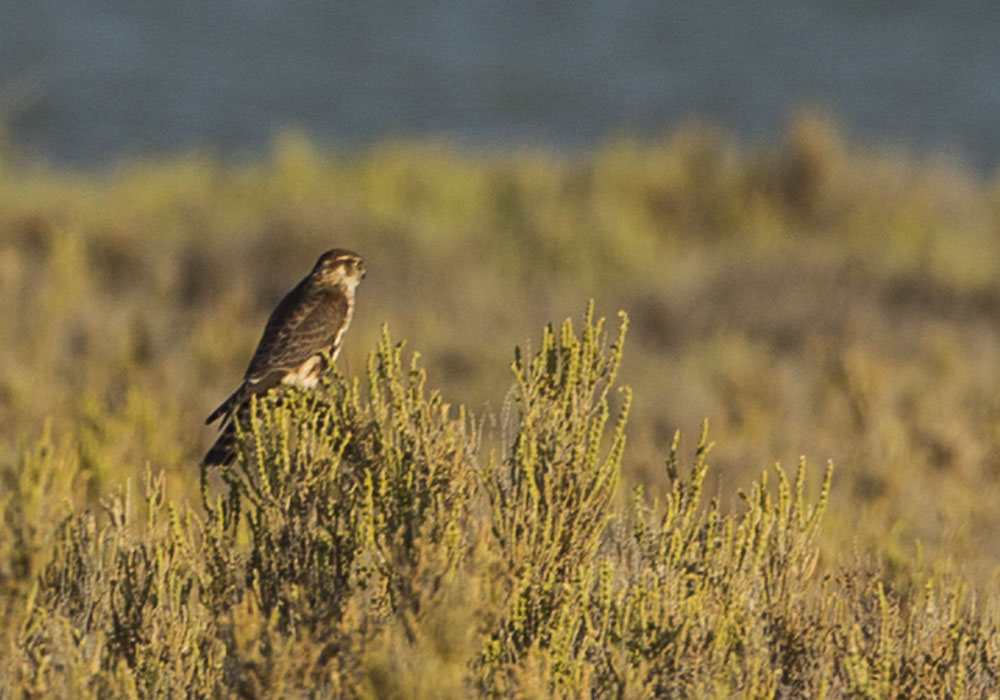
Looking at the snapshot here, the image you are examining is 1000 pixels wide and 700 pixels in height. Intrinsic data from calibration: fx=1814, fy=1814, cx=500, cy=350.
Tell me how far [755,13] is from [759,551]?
25994mm

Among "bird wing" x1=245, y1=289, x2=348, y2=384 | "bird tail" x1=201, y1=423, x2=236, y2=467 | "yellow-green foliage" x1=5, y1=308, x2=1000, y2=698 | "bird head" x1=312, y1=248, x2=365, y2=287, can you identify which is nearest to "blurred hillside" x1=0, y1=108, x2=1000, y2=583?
"bird head" x1=312, y1=248, x2=365, y2=287

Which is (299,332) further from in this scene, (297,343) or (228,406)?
(228,406)

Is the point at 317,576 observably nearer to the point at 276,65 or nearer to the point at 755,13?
the point at 276,65

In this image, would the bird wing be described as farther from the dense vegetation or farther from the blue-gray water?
the blue-gray water

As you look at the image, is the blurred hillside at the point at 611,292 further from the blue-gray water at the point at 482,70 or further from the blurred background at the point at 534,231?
the blue-gray water at the point at 482,70

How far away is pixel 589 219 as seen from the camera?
14656 millimetres

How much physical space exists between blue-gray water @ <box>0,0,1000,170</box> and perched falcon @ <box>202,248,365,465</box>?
1492 cm

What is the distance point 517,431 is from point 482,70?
2159 cm

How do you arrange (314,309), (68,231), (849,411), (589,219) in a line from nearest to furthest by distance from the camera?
(314,309) → (849,411) → (68,231) → (589,219)

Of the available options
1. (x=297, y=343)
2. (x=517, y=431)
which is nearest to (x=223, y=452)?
(x=297, y=343)

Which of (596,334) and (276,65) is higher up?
(276,65)

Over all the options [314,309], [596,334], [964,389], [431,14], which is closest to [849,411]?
[964,389]

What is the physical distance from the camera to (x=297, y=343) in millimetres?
5672

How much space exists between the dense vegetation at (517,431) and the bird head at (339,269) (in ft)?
1.36
